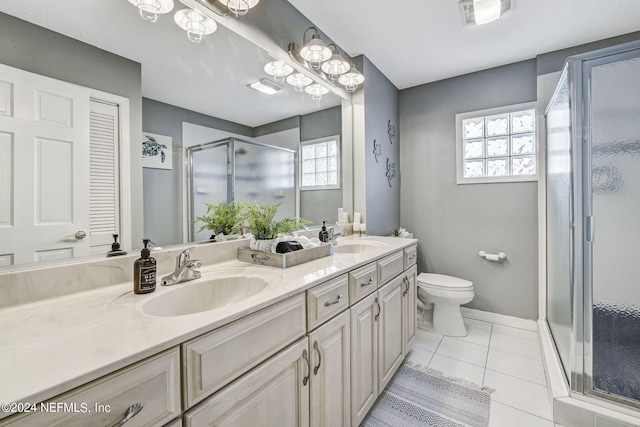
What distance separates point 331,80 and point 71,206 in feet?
6.06

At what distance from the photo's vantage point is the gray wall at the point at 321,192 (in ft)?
6.31

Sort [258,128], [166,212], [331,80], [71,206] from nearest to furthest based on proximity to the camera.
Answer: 1. [71,206]
2. [166,212]
3. [258,128]
4. [331,80]

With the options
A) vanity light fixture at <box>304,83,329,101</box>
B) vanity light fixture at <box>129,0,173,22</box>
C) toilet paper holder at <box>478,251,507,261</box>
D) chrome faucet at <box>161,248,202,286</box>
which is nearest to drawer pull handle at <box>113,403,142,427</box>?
chrome faucet at <box>161,248,202,286</box>

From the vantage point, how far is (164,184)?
Answer: 3.77 feet

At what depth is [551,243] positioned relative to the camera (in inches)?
84.4

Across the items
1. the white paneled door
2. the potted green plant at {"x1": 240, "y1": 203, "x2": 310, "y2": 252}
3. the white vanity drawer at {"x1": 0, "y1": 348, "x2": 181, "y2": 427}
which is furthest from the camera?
the potted green plant at {"x1": 240, "y1": 203, "x2": 310, "y2": 252}

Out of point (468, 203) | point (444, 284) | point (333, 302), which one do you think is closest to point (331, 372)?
point (333, 302)

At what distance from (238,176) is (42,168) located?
76cm

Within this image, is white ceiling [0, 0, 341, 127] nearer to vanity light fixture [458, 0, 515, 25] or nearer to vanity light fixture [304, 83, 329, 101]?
vanity light fixture [304, 83, 329, 101]

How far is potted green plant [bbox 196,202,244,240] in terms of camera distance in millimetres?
1321

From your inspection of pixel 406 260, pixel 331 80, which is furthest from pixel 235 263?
pixel 331 80

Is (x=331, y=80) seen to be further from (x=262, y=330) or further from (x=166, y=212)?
(x=262, y=330)

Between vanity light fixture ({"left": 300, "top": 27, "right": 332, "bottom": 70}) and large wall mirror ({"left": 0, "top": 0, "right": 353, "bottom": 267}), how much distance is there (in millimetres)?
333

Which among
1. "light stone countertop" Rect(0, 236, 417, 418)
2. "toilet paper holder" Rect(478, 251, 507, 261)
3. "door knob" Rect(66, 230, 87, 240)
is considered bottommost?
"toilet paper holder" Rect(478, 251, 507, 261)
